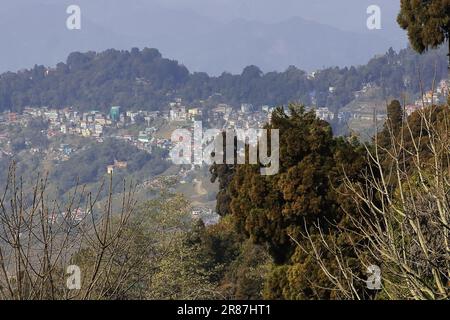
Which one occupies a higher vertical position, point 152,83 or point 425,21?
point 152,83

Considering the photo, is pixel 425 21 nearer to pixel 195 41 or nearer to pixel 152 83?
pixel 152 83

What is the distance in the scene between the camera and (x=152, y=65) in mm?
A: 116062

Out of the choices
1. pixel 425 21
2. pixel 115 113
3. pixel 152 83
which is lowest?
pixel 115 113

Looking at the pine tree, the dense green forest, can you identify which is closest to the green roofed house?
the dense green forest

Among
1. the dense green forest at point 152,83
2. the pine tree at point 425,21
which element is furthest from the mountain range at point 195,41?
the pine tree at point 425,21

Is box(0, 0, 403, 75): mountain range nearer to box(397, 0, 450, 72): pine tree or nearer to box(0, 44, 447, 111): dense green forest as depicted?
box(0, 44, 447, 111): dense green forest

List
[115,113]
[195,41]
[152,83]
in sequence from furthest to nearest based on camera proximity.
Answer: [195,41] → [152,83] → [115,113]

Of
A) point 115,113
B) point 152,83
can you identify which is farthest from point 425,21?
point 152,83

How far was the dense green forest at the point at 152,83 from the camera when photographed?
326 ft

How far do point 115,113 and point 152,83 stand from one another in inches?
575

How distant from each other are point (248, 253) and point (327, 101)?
8076cm

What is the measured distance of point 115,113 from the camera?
100 metres

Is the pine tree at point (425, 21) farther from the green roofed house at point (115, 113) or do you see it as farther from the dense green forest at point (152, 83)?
the green roofed house at point (115, 113)
